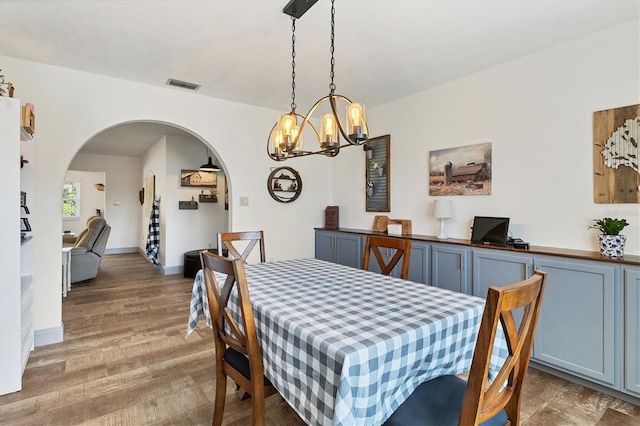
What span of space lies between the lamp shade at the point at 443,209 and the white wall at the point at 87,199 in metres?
8.16

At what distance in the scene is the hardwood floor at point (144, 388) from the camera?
1896 mm

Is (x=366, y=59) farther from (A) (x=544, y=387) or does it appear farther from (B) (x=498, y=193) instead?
(A) (x=544, y=387)

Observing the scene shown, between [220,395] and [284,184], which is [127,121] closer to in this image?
[284,184]

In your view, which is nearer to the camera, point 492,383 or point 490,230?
point 492,383

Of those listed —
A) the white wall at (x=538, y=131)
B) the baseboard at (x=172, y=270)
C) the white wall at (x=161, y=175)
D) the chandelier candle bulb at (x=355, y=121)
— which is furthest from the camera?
the white wall at (x=161, y=175)

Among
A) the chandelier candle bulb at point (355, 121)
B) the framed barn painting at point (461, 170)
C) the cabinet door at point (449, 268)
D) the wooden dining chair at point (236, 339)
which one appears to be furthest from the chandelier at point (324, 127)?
the framed barn painting at point (461, 170)

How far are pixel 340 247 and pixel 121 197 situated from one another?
676 centimetres

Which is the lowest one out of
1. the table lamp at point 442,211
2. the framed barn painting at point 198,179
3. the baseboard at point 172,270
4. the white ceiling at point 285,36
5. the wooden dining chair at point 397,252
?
the baseboard at point 172,270

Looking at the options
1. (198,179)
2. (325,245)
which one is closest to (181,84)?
(325,245)

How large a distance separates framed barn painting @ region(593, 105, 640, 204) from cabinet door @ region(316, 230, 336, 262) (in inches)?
110

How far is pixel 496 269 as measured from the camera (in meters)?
2.63

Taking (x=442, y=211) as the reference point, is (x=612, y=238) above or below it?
below

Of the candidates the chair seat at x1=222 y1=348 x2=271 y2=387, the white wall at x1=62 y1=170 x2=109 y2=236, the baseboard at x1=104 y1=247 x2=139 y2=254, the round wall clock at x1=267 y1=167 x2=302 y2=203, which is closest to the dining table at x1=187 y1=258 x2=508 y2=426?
the chair seat at x1=222 y1=348 x2=271 y2=387

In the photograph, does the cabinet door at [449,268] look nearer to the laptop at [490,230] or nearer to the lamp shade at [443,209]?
the laptop at [490,230]
